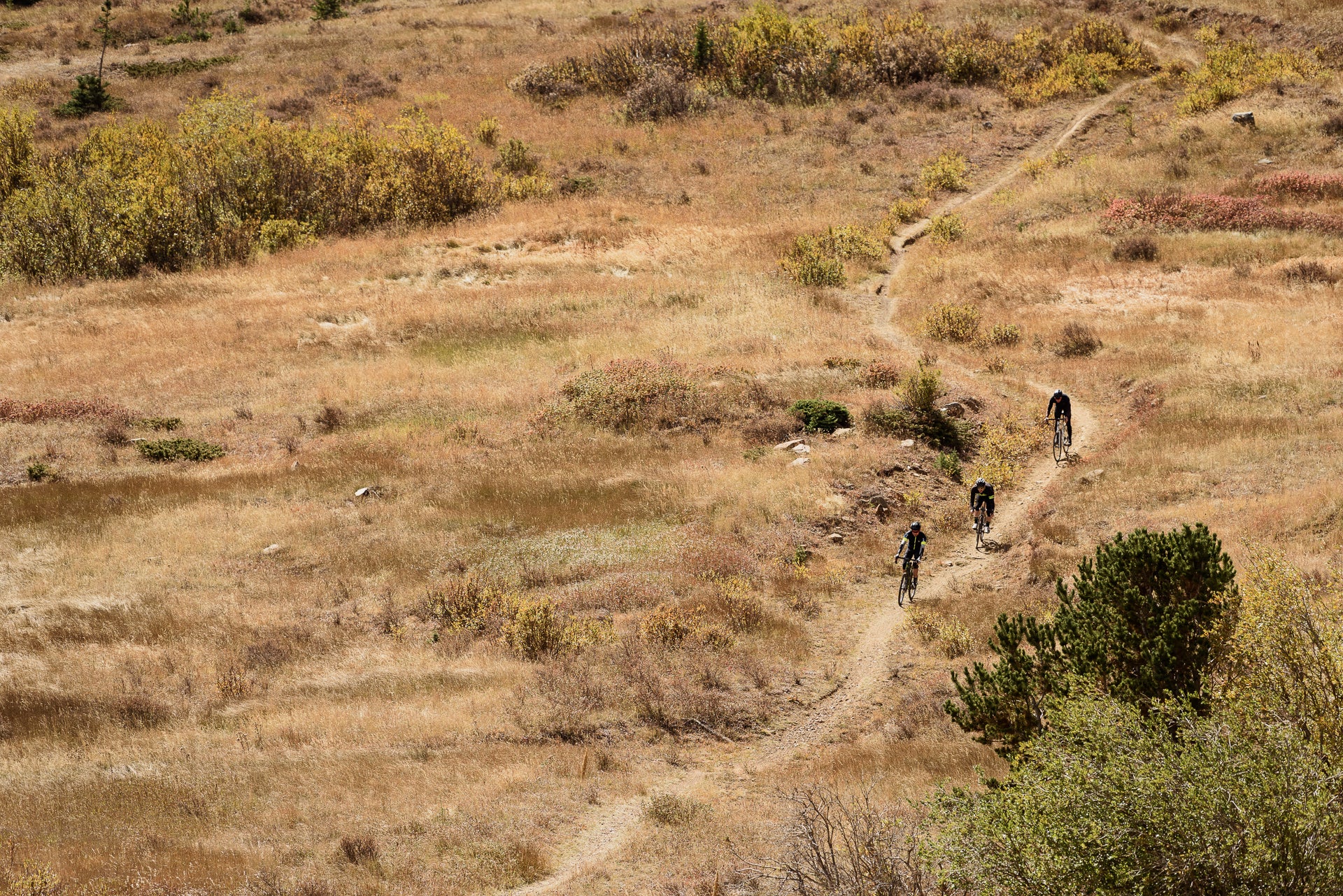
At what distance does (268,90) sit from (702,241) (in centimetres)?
3332

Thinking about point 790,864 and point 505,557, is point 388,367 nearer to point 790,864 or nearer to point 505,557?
point 505,557

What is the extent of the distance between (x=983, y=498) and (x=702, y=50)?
4904 centimetres

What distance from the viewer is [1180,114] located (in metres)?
52.4

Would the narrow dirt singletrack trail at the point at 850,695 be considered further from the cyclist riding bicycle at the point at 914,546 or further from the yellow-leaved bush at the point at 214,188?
the yellow-leaved bush at the point at 214,188

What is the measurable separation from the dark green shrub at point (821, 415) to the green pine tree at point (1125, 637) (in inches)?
654

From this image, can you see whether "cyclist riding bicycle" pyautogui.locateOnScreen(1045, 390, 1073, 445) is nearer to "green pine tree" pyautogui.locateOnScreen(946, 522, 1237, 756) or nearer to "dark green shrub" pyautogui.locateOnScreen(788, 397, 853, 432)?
"dark green shrub" pyautogui.locateOnScreen(788, 397, 853, 432)

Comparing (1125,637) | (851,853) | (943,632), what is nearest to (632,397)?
(943,632)

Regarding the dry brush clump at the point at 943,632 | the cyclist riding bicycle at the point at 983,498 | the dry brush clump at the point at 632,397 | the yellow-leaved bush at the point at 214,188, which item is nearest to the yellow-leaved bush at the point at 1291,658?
the dry brush clump at the point at 943,632

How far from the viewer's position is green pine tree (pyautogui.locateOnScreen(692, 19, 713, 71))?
6544 centimetres

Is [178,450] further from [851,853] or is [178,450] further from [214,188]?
[851,853]

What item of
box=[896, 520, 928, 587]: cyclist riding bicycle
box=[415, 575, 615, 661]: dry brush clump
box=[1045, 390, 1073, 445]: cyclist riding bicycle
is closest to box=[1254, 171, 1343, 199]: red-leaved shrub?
box=[1045, 390, 1073, 445]: cyclist riding bicycle

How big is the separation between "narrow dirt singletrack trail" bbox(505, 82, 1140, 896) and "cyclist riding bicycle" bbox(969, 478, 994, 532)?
0.76 metres

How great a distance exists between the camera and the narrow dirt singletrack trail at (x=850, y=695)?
14445mm

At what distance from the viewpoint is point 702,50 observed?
6544cm
